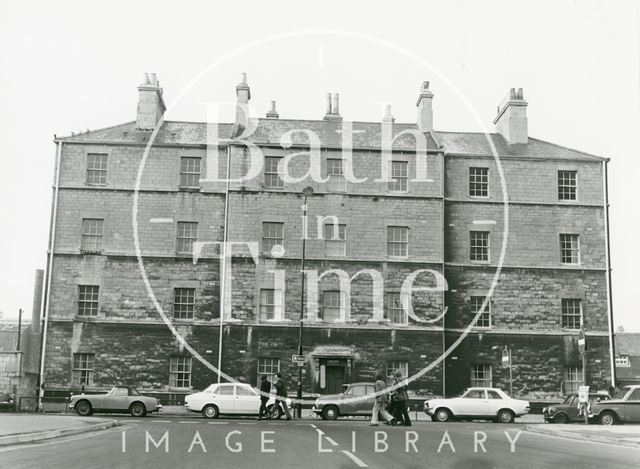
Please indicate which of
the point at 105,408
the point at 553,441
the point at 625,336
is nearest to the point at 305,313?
the point at 105,408

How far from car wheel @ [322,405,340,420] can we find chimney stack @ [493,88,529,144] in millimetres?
18620

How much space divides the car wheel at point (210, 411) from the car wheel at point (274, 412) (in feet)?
7.01

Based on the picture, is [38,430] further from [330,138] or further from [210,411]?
[330,138]

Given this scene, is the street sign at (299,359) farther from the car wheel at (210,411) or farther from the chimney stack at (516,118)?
the chimney stack at (516,118)

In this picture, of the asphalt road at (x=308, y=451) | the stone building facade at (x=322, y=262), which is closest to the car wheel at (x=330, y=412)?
the stone building facade at (x=322, y=262)

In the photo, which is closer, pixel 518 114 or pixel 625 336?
pixel 518 114

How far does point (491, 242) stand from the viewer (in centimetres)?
3884

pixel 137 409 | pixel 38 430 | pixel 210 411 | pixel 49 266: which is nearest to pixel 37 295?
pixel 49 266

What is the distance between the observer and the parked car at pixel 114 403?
29047mm

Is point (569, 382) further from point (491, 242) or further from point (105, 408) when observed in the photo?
point (105, 408)

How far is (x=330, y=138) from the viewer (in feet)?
130

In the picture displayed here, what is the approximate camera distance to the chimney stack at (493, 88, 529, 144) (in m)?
41.3

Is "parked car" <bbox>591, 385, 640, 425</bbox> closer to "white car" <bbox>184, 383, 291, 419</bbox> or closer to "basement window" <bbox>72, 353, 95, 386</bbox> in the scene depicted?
"white car" <bbox>184, 383, 291, 419</bbox>

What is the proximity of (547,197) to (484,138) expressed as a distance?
5.02 metres
